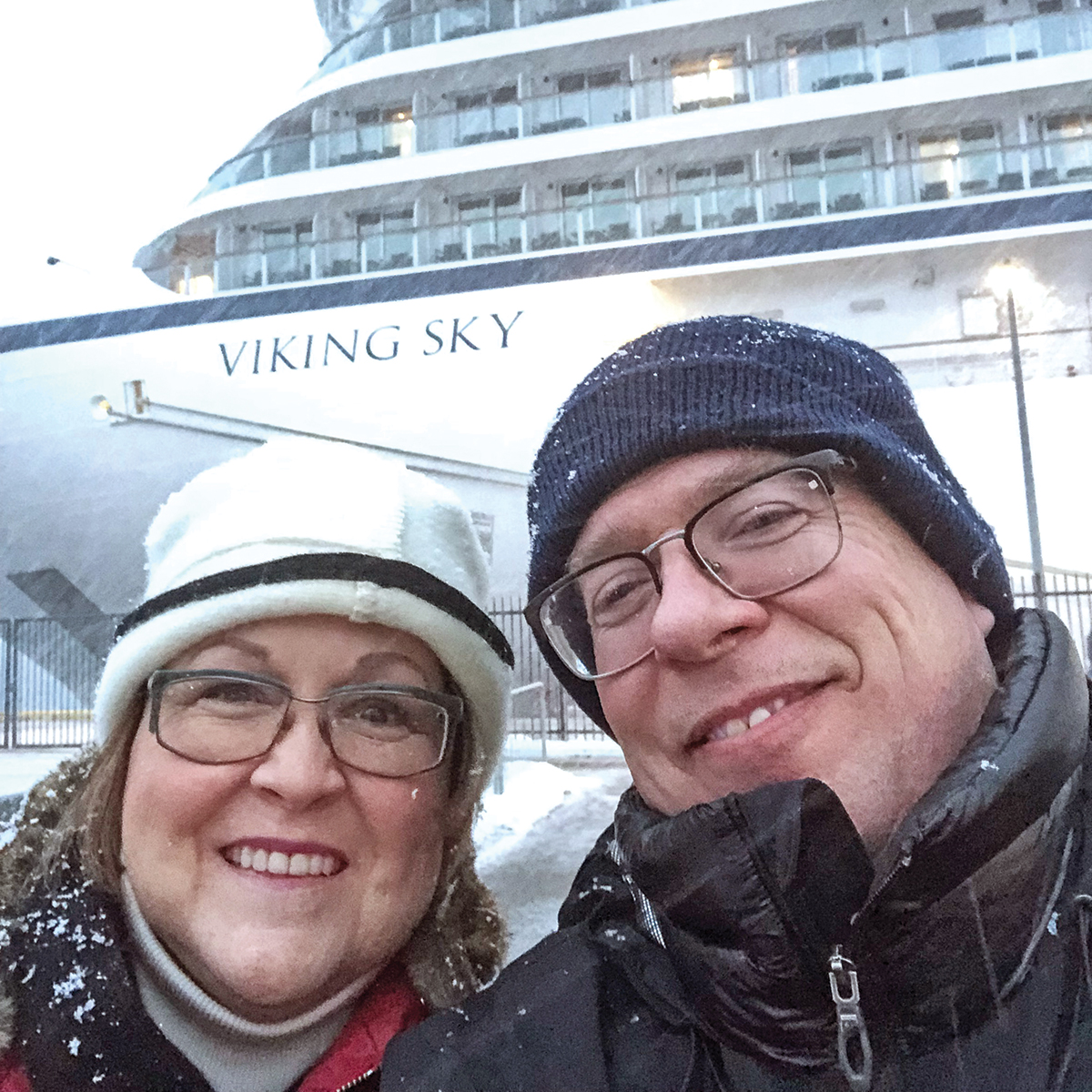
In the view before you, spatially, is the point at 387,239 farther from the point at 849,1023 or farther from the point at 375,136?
the point at 849,1023

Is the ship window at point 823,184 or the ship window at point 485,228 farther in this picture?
the ship window at point 485,228

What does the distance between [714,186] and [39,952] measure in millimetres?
Result: 1905

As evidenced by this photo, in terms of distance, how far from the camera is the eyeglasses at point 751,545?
2.22ft

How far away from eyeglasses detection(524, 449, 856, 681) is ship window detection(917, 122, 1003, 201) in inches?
59.2

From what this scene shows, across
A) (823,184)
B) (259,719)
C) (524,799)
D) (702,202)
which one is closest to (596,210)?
(702,202)

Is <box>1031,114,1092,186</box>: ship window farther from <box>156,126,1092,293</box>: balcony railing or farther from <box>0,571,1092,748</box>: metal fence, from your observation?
→ <box>0,571,1092,748</box>: metal fence

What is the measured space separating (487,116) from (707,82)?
1.93 ft

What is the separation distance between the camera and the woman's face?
741 millimetres

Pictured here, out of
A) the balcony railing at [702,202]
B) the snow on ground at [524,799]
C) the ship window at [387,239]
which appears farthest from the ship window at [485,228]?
the snow on ground at [524,799]

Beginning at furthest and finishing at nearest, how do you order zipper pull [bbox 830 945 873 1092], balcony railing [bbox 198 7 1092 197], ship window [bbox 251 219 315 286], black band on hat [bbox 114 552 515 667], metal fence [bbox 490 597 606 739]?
ship window [bbox 251 219 315 286] < balcony railing [bbox 198 7 1092 197] < metal fence [bbox 490 597 606 739] < black band on hat [bbox 114 552 515 667] < zipper pull [bbox 830 945 873 1092]

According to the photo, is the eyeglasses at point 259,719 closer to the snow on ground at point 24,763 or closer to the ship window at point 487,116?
the snow on ground at point 24,763

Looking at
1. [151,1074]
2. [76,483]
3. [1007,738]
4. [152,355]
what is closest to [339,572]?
[151,1074]

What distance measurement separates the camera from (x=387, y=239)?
2207 mm

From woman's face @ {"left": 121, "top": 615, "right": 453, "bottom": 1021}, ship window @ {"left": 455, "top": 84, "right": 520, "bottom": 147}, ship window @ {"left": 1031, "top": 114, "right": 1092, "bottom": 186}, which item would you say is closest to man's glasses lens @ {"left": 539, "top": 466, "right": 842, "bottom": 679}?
woman's face @ {"left": 121, "top": 615, "right": 453, "bottom": 1021}
